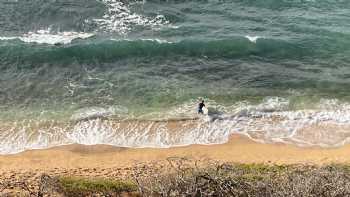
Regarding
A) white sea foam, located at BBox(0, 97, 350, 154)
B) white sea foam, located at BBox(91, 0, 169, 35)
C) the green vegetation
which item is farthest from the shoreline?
white sea foam, located at BBox(91, 0, 169, 35)

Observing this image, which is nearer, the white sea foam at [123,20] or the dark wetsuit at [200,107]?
the dark wetsuit at [200,107]

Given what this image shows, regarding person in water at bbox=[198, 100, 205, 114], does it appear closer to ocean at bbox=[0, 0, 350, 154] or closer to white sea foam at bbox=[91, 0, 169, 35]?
ocean at bbox=[0, 0, 350, 154]

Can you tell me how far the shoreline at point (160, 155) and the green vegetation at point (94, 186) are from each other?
2415 millimetres

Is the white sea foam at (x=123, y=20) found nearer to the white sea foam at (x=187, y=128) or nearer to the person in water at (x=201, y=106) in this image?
the white sea foam at (x=187, y=128)

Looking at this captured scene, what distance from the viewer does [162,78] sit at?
34719 millimetres

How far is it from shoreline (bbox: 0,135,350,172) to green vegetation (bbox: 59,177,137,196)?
A: 2.41m

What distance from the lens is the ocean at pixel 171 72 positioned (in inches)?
1183

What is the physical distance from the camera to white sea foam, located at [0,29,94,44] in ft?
123

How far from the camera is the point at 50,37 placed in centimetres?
3803

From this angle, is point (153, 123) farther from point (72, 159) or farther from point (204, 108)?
point (72, 159)

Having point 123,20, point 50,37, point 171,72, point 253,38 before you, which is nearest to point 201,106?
point 171,72

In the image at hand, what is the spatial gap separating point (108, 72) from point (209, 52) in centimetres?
682

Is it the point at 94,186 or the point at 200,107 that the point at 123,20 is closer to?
the point at 200,107

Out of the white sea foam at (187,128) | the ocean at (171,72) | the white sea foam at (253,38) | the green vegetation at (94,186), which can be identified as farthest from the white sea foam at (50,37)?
the green vegetation at (94,186)
